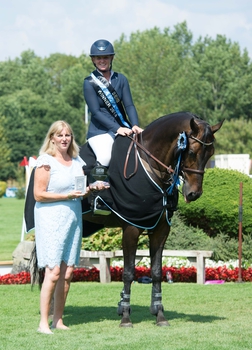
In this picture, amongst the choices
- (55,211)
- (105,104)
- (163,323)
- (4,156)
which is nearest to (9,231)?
(105,104)

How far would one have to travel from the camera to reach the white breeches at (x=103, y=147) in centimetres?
833

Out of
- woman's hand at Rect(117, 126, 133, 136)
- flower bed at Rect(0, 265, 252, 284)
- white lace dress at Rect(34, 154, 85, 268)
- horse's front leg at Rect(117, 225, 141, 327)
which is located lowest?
flower bed at Rect(0, 265, 252, 284)

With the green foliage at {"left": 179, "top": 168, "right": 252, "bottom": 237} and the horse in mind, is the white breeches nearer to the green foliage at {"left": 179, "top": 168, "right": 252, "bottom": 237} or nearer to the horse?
the horse

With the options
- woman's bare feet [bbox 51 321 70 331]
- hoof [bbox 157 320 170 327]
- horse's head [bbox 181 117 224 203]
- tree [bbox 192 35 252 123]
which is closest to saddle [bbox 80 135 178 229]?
horse's head [bbox 181 117 224 203]

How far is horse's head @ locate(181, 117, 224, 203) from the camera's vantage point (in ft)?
25.3

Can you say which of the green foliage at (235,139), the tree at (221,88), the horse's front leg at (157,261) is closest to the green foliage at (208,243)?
the horse's front leg at (157,261)

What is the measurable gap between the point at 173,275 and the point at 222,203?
2.15 metres

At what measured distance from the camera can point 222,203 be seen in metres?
14.8

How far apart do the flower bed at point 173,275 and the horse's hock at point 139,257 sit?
1.10 feet

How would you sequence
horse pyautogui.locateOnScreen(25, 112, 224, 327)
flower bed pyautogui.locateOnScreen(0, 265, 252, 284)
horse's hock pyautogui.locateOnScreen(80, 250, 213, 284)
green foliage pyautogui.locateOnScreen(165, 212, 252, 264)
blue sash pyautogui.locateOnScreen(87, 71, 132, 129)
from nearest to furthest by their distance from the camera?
horse pyautogui.locateOnScreen(25, 112, 224, 327)
blue sash pyautogui.locateOnScreen(87, 71, 132, 129)
horse's hock pyautogui.locateOnScreen(80, 250, 213, 284)
flower bed pyautogui.locateOnScreen(0, 265, 252, 284)
green foliage pyautogui.locateOnScreen(165, 212, 252, 264)

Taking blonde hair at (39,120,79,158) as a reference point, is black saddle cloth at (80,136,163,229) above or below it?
below

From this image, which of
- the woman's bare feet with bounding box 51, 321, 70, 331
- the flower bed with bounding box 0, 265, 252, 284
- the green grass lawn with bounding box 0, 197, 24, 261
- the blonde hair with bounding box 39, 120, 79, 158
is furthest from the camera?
the green grass lawn with bounding box 0, 197, 24, 261

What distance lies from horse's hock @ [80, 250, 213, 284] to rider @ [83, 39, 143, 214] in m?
4.69

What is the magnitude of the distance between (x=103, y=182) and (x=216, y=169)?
7739 millimetres
